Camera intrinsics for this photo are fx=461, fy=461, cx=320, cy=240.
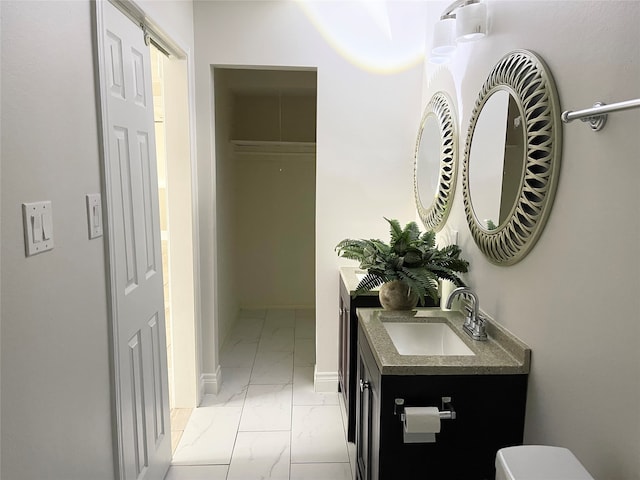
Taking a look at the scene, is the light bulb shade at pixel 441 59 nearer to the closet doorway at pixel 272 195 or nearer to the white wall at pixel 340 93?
the white wall at pixel 340 93

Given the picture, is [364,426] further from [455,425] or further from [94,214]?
[94,214]

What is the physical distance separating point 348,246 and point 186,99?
126 cm

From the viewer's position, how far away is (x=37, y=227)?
3.59ft

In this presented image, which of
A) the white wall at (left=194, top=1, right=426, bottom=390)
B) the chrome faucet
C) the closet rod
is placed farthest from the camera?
the white wall at (left=194, top=1, right=426, bottom=390)

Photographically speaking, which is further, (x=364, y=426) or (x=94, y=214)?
(x=364, y=426)

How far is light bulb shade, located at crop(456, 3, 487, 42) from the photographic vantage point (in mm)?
1799

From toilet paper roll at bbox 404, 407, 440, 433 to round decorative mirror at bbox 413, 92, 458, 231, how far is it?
117 cm

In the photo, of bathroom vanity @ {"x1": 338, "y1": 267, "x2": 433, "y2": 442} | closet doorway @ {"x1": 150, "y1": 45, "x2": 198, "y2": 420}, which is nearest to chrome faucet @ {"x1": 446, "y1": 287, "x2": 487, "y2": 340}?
bathroom vanity @ {"x1": 338, "y1": 267, "x2": 433, "y2": 442}

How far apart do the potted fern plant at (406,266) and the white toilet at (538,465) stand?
0.89m

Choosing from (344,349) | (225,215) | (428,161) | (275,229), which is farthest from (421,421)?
(275,229)

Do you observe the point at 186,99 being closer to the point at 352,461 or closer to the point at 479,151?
the point at 479,151

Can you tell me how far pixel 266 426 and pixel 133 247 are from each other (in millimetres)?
1440

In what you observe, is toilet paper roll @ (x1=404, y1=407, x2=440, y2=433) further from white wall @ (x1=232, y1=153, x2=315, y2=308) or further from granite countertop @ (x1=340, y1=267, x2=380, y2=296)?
white wall @ (x1=232, y1=153, x2=315, y2=308)

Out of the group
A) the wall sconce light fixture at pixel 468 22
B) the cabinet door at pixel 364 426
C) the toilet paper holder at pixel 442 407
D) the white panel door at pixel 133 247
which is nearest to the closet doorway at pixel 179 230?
the white panel door at pixel 133 247
